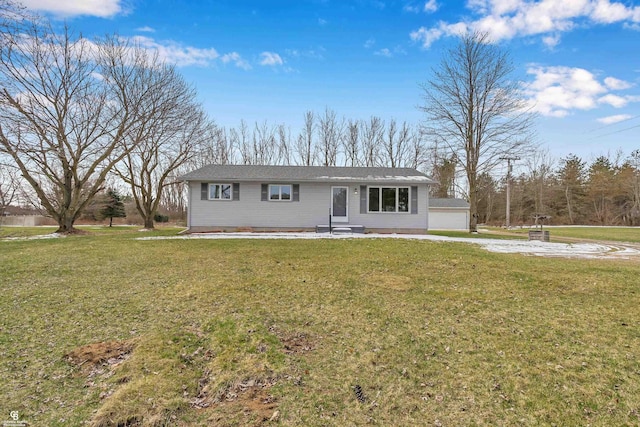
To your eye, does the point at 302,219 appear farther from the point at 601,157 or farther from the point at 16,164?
the point at 601,157

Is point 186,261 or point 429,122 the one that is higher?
point 429,122

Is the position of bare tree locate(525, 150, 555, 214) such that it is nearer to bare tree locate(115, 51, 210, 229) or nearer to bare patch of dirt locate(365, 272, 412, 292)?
bare tree locate(115, 51, 210, 229)

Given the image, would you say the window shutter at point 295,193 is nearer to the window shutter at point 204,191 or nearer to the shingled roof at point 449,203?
the window shutter at point 204,191

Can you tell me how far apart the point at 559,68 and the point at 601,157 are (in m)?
33.3

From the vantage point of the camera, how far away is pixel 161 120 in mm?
18969

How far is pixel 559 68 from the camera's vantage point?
59.5 feet

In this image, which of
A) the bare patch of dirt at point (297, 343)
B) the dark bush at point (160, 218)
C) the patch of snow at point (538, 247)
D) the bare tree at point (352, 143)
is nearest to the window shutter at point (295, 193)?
the patch of snow at point (538, 247)

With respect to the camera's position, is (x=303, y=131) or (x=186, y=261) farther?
(x=303, y=131)

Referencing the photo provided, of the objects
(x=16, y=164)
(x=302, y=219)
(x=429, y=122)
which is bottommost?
(x=302, y=219)

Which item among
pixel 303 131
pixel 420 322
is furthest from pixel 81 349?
pixel 303 131

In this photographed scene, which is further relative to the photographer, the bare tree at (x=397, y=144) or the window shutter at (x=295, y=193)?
the bare tree at (x=397, y=144)

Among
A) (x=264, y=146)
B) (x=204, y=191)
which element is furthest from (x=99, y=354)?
(x=264, y=146)

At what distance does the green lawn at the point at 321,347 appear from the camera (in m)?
2.58

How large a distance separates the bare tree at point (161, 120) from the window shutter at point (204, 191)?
5.30 metres
